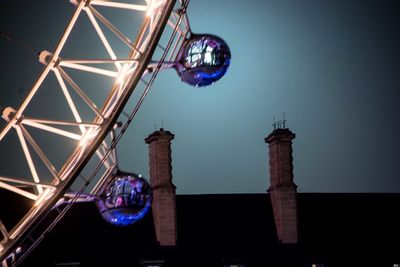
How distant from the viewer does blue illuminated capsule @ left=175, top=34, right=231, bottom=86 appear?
708 inches

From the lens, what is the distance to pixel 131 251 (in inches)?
1441

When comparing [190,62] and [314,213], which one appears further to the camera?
[314,213]

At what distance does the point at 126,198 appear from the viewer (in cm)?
1830

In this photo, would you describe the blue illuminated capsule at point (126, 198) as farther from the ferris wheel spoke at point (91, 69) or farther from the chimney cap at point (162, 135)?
the chimney cap at point (162, 135)

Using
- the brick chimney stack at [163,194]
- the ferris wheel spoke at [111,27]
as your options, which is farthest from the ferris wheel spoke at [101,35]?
the brick chimney stack at [163,194]

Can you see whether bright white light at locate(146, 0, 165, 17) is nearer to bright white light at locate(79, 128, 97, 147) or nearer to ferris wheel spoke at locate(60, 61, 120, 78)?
ferris wheel spoke at locate(60, 61, 120, 78)

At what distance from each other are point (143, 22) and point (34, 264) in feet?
61.0

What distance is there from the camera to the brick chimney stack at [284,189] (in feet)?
125

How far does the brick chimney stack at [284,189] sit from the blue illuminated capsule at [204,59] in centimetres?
2013

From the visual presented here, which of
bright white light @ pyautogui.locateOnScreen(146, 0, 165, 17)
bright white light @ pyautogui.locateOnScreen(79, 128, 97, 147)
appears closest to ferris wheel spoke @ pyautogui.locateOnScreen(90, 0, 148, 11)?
bright white light @ pyautogui.locateOnScreen(146, 0, 165, 17)

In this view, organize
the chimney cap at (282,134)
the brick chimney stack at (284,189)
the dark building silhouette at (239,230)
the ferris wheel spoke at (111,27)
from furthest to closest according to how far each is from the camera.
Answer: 1. the chimney cap at (282,134)
2. the brick chimney stack at (284,189)
3. the dark building silhouette at (239,230)
4. the ferris wheel spoke at (111,27)

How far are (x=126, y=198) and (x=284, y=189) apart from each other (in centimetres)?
2029

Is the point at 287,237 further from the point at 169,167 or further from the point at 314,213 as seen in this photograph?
the point at 169,167

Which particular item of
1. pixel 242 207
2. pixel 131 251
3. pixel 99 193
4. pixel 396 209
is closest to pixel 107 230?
pixel 131 251
